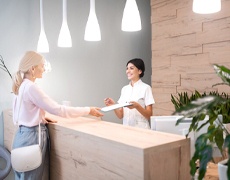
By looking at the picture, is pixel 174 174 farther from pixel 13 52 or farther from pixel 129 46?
pixel 129 46

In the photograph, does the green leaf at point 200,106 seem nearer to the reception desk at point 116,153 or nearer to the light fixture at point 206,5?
the reception desk at point 116,153

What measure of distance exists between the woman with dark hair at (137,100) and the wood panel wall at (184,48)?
83 centimetres

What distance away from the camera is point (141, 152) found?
4.42 ft

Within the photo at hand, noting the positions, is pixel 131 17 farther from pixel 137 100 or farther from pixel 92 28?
pixel 137 100

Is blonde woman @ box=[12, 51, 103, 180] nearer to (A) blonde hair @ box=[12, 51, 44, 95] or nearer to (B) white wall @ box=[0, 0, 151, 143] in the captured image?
(A) blonde hair @ box=[12, 51, 44, 95]

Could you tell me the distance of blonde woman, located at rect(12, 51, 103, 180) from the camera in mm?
2033

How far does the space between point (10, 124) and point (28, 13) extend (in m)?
1.41

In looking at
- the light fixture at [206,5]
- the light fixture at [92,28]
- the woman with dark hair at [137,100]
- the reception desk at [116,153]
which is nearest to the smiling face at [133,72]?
the woman with dark hair at [137,100]

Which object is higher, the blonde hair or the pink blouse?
the blonde hair

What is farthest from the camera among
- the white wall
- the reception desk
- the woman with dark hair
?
the white wall

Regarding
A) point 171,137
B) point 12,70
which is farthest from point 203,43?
point 12,70

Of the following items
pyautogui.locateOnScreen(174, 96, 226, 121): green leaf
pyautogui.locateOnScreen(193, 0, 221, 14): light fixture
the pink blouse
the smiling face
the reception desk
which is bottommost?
the reception desk

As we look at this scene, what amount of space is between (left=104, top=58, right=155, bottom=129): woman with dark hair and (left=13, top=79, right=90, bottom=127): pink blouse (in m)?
0.90

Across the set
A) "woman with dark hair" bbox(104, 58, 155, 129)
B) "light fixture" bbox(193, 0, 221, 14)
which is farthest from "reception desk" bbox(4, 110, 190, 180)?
"woman with dark hair" bbox(104, 58, 155, 129)
